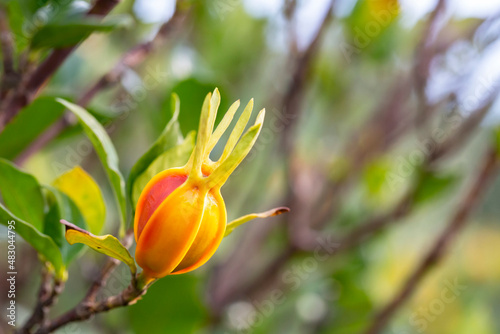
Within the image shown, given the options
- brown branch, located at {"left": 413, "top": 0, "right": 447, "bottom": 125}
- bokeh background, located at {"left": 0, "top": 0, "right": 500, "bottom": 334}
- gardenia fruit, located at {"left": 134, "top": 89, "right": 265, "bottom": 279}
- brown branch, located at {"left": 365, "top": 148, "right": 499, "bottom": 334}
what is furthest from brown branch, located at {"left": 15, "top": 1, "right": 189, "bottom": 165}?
brown branch, located at {"left": 365, "top": 148, "right": 499, "bottom": 334}

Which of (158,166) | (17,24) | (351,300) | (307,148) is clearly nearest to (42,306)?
(158,166)

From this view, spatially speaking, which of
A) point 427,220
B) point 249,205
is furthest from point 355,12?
point 427,220

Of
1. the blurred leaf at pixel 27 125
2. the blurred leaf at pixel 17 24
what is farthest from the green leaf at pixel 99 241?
the blurred leaf at pixel 17 24

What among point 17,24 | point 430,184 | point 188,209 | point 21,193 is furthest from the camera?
point 430,184

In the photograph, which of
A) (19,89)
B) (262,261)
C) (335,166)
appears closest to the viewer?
(19,89)

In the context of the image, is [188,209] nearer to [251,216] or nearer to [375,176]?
[251,216]

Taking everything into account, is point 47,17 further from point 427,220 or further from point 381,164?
point 427,220

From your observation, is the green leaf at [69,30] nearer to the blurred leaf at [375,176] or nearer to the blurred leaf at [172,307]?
the blurred leaf at [172,307]
